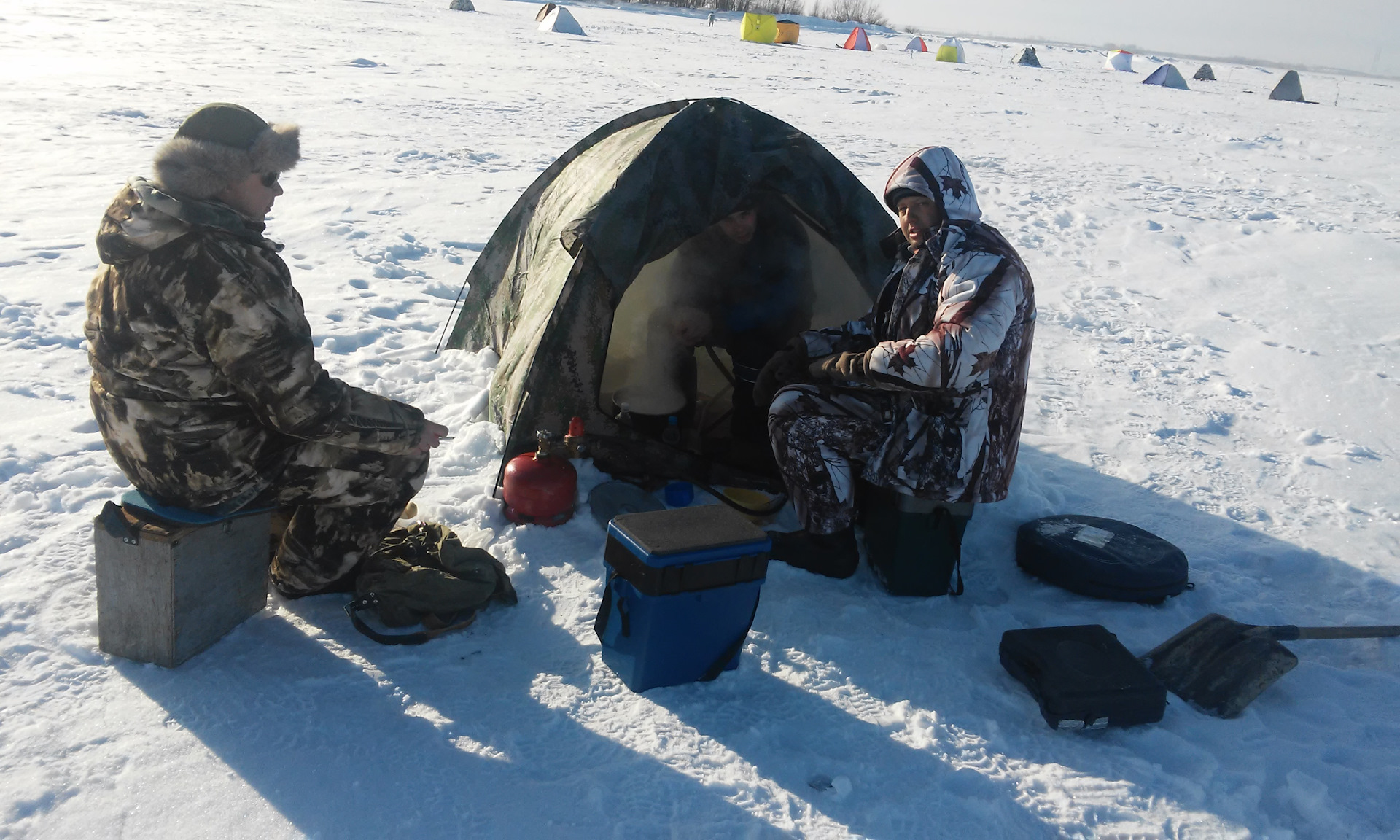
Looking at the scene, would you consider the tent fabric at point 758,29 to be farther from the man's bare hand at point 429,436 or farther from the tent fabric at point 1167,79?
the man's bare hand at point 429,436

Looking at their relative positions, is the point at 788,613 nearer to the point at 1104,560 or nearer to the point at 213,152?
the point at 1104,560

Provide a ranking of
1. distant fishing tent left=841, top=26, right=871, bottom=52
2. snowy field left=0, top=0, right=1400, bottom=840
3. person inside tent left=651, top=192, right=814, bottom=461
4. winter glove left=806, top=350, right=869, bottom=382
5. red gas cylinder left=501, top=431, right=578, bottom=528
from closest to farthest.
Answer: snowy field left=0, top=0, right=1400, bottom=840 → winter glove left=806, top=350, right=869, bottom=382 → red gas cylinder left=501, top=431, right=578, bottom=528 → person inside tent left=651, top=192, right=814, bottom=461 → distant fishing tent left=841, top=26, right=871, bottom=52

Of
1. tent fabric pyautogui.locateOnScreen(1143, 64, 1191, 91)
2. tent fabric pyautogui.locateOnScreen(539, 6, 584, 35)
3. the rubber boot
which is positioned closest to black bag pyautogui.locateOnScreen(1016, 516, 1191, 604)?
the rubber boot

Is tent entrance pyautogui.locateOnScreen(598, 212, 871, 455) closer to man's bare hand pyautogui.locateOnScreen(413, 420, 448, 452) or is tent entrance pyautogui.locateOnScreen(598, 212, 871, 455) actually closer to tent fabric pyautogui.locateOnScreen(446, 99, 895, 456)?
tent fabric pyautogui.locateOnScreen(446, 99, 895, 456)

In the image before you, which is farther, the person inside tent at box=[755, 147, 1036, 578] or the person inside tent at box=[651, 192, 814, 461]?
the person inside tent at box=[651, 192, 814, 461]

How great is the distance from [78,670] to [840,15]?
5840 cm

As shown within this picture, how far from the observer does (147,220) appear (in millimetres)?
2354

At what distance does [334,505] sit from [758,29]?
86.4 feet

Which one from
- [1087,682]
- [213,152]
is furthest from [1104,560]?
[213,152]

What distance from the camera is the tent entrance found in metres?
4.32

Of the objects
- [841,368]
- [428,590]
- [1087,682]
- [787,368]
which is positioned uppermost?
[841,368]

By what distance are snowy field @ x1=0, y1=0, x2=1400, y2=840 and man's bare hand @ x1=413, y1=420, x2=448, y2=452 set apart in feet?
1.87

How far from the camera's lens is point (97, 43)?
15148mm

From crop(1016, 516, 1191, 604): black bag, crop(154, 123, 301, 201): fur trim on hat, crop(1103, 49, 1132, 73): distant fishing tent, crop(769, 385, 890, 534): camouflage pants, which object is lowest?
crop(1016, 516, 1191, 604): black bag
